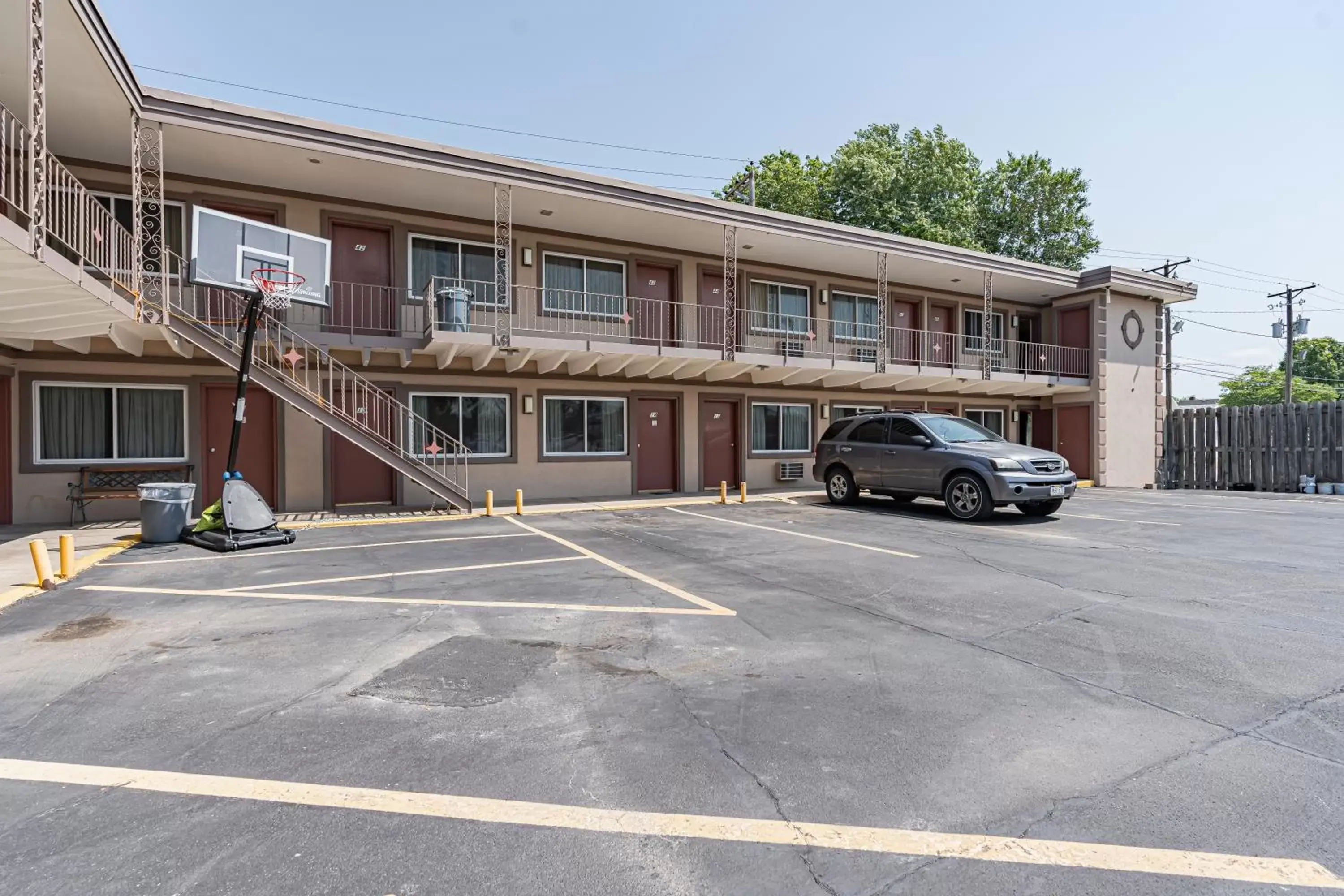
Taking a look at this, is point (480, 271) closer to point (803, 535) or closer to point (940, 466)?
point (803, 535)

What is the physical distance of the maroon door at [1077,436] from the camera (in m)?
19.6

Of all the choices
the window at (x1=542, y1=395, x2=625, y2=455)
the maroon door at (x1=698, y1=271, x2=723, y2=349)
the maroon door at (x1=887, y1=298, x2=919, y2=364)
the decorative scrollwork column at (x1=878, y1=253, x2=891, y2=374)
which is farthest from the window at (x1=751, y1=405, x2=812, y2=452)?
the window at (x1=542, y1=395, x2=625, y2=455)

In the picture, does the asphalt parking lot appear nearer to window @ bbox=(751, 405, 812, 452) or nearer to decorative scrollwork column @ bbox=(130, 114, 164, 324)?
decorative scrollwork column @ bbox=(130, 114, 164, 324)

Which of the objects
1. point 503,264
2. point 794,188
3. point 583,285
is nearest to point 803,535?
point 583,285

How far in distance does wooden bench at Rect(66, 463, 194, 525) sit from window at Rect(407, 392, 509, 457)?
379cm

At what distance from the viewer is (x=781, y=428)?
57.1ft

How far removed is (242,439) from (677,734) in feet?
38.5

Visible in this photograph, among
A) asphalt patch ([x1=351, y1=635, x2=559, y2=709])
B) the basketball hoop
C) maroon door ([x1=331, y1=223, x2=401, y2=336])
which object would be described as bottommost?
asphalt patch ([x1=351, y1=635, x2=559, y2=709])

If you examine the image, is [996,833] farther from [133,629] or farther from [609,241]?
[609,241]

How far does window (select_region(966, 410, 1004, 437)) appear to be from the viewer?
20.5 m

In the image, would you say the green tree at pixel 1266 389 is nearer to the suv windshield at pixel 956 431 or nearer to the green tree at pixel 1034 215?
the green tree at pixel 1034 215

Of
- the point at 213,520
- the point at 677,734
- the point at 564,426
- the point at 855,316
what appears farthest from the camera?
the point at 855,316

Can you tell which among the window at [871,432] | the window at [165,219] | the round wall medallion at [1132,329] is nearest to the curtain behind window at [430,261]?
the window at [165,219]

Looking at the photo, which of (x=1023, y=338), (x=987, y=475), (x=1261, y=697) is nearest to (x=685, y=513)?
(x=987, y=475)
